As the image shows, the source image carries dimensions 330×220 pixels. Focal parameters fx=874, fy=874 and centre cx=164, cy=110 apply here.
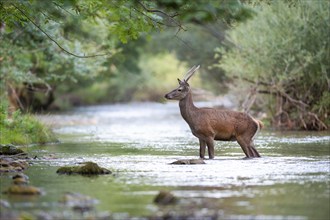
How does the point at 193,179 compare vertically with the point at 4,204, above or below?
above

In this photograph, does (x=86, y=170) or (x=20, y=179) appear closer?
(x=20, y=179)

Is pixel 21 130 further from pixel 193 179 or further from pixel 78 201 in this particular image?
pixel 78 201

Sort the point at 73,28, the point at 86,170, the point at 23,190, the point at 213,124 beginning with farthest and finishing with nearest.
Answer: the point at 73,28 → the point at 213,124 → the point at 86,170 → the point at 23,190

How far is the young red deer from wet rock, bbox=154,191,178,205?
7339 mm

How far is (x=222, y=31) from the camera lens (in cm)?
4978

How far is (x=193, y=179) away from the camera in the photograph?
16016 millimetres

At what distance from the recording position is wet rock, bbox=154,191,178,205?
12.9m

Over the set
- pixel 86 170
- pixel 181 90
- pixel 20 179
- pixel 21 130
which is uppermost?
pixel 181 90

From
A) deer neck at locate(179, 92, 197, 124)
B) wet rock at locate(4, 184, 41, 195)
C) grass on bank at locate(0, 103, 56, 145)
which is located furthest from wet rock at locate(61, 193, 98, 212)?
grass on bank at locate(0, 103, 56, 145)

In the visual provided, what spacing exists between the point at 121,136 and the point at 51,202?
62.1 feet

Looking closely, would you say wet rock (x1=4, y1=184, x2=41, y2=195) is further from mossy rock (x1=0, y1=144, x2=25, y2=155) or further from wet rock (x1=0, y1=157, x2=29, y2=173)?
mossy rock (x1=0, y1=144, x2=25, y2=155)

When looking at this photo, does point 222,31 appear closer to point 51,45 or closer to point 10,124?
point 51,45

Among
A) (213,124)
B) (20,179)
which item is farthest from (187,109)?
(20,179)

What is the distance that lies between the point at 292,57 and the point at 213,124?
46.9 ft
